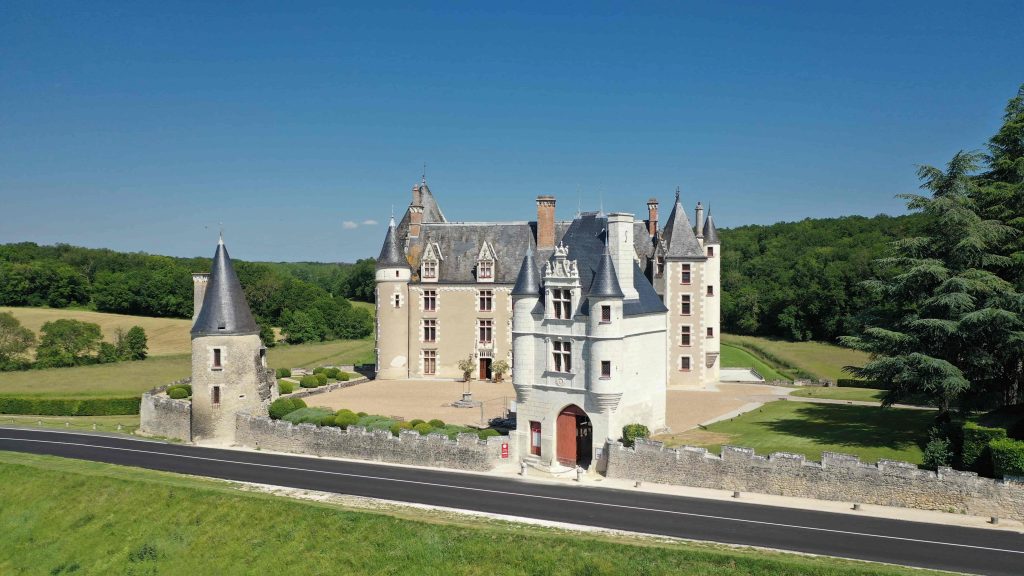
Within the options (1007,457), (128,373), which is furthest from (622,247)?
(128,373)

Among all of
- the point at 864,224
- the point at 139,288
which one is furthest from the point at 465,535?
the point at 864,224

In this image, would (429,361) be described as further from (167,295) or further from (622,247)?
(167,295)

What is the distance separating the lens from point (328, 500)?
874 inches

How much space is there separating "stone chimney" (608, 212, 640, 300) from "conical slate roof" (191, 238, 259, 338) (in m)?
15.8

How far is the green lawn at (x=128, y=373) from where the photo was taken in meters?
43.8

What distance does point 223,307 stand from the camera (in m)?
31.9

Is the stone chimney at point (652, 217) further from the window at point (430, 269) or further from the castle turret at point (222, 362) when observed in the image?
the castle turret at point (222, 362)

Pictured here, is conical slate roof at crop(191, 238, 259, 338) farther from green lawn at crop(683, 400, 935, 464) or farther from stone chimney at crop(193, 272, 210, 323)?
green lawn at crop(683, 400, 935, 464)

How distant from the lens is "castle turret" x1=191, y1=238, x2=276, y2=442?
103ft

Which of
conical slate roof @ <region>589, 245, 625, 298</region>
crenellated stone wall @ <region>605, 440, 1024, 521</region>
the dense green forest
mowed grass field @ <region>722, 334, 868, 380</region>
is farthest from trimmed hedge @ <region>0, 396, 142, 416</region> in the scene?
mowed grass field @ <region>722, 334, 868, 380</region>

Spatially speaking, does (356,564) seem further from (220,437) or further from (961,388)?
(961,388)

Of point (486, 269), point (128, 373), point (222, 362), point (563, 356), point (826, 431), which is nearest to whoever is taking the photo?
point (563, 356)

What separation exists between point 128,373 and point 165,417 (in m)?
21.9

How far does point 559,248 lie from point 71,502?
18.3 metres
